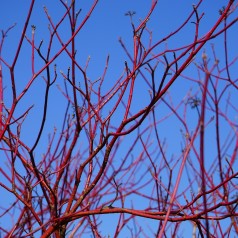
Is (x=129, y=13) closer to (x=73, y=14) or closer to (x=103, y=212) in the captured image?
(x=73, y=14)

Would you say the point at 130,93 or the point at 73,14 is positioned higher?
the point at 73,14

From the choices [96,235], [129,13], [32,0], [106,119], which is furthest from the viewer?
[96,235]

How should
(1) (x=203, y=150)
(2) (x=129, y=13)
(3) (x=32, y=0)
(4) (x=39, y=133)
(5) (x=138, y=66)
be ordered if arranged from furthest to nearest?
(2) (x=129, y=13)
(5) (x=138, y=66)
(4) (x=39, y=133)
(3) (x=32, y=0)
(1) (x=203, y=150)

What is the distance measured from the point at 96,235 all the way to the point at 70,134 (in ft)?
2.14

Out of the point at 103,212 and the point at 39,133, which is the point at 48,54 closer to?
the point at 39,133

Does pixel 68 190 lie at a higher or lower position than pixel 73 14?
lower

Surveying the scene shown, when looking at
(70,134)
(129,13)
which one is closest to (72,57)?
(129,13)

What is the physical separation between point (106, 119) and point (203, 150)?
1.26m

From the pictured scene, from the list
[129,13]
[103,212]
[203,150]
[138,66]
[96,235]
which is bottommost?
[203,150]

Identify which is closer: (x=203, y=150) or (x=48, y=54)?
(x=203, y=150)

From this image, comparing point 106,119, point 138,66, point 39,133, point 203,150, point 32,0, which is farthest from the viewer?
point 106,119

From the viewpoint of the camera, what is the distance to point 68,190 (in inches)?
103

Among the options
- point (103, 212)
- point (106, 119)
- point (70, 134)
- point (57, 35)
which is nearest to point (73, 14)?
point (57, 35)

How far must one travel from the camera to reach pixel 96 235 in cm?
254
